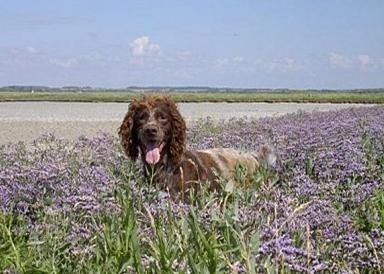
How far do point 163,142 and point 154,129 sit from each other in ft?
0.60

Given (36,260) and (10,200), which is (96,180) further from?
(36,260)

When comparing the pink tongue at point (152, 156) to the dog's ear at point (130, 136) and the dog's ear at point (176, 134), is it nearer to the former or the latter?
the dog's ear at point (176, 134)

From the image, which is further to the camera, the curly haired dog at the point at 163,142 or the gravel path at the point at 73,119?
the gravel path at the point at 73,119

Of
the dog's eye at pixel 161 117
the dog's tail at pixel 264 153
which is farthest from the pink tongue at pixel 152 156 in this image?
the dog's tail at pixel 264 153

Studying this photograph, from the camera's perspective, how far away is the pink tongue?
857 centimetres

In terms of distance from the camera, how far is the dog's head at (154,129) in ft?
29.0

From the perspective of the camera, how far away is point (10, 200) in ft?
18.6

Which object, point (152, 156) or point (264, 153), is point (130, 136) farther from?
point (264, 153)

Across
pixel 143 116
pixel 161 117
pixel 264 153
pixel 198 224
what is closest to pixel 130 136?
pixel 143 116

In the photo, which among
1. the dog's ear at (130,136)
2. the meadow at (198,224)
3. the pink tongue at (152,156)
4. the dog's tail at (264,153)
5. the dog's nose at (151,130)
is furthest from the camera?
the dog's tail at (264,153)

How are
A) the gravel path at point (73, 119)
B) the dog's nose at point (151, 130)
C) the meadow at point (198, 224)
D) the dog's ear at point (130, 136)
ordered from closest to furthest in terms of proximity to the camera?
1. the meadow at point (198, 224)
2. the dog's nose at point (151, 130)
3. the dog's ear at point (130, 136)
4. the gravel path at point (73, 119)

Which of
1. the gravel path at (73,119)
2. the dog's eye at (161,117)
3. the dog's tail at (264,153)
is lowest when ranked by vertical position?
the gravel path at (73,119)

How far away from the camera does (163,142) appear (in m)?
8.83

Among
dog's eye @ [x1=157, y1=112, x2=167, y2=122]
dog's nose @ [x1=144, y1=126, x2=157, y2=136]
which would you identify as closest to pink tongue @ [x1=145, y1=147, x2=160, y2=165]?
dog's nose @ [x1=144, y1=126, x2=157, y2=136]
